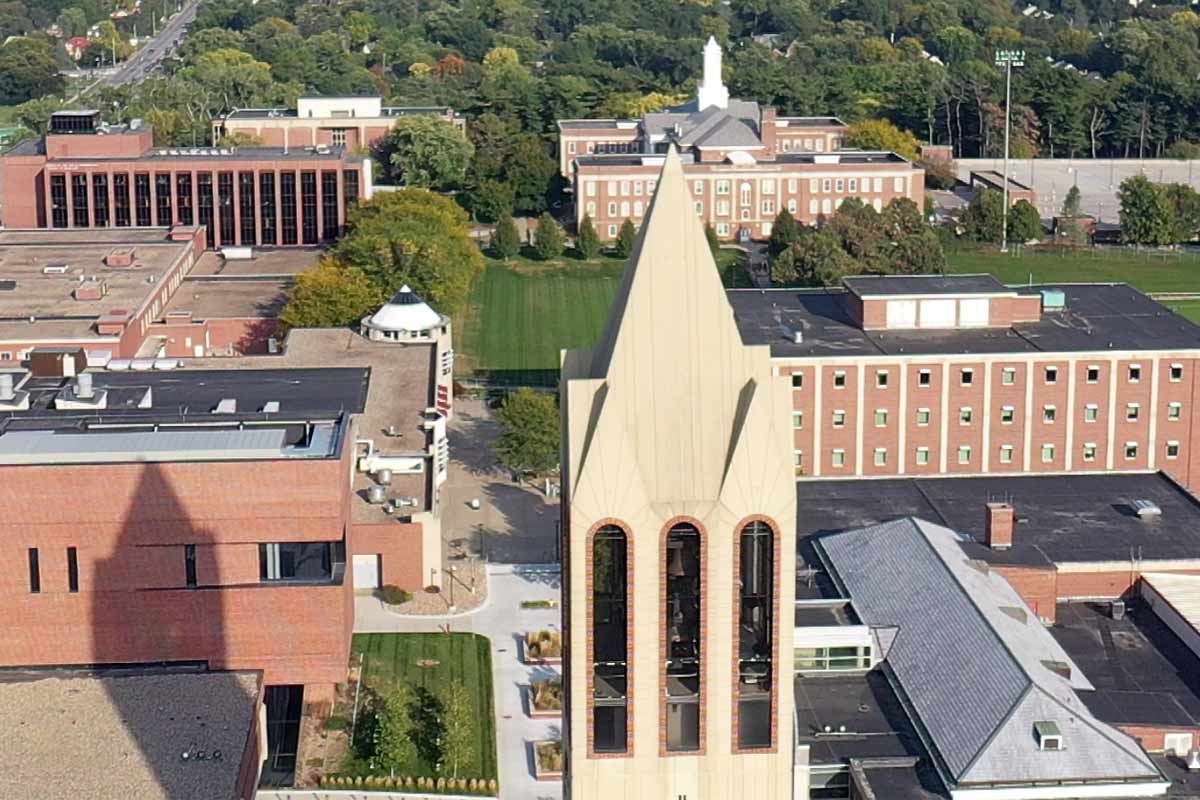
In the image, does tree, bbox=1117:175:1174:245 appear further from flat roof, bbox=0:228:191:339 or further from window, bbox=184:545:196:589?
window, bbox=184:545:196:589

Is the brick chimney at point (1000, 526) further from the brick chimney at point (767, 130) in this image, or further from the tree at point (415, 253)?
the brick chimney at point (767, 130)

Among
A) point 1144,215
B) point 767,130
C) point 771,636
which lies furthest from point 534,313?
point 771,636

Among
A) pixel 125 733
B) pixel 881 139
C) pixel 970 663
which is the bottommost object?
pixel 125 733

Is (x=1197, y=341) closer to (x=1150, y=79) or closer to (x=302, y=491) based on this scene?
(x=302, y=491)

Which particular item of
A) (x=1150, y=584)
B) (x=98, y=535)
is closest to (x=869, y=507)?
(x=1150, y=584)

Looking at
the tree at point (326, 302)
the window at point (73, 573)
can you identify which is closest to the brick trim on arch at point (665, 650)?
the window at point (73, 573)

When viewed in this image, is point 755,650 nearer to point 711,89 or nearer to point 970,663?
point 970,663

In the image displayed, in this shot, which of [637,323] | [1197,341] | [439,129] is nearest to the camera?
[637,323]
